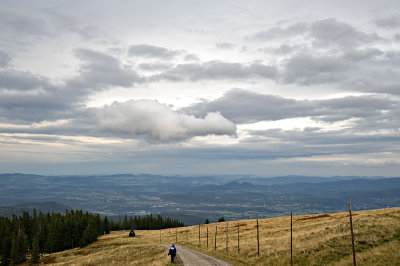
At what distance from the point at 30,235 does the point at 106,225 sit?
3176 cm

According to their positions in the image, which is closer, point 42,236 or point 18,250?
point 18,250

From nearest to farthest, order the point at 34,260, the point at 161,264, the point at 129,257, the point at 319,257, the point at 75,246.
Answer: the point at 319,257 < the point at 161,264 < the point at 129,257 < the point at 34,260 < the point at 75,246

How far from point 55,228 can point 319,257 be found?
95041mm

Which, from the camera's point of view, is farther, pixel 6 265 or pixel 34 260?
pixel 6 265

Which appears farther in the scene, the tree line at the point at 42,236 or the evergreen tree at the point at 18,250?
the tree line at the point at 42,236

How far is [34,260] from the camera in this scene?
72.1m

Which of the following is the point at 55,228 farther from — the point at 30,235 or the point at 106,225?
the point at 106,225

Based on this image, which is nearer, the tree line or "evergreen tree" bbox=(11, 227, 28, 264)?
"evergreen tree" bbox=(11, 227, 28, 264)

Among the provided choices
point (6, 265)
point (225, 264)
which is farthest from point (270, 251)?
point (6, 265)

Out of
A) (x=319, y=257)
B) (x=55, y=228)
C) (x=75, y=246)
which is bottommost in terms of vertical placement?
(x=75, y=246)

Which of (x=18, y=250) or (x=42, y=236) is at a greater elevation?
(x=18, y=250)

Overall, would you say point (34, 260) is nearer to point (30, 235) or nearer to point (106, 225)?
point (30, 235)

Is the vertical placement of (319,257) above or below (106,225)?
above

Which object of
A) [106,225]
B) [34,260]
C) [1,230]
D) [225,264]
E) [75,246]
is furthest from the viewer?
[106,225]
